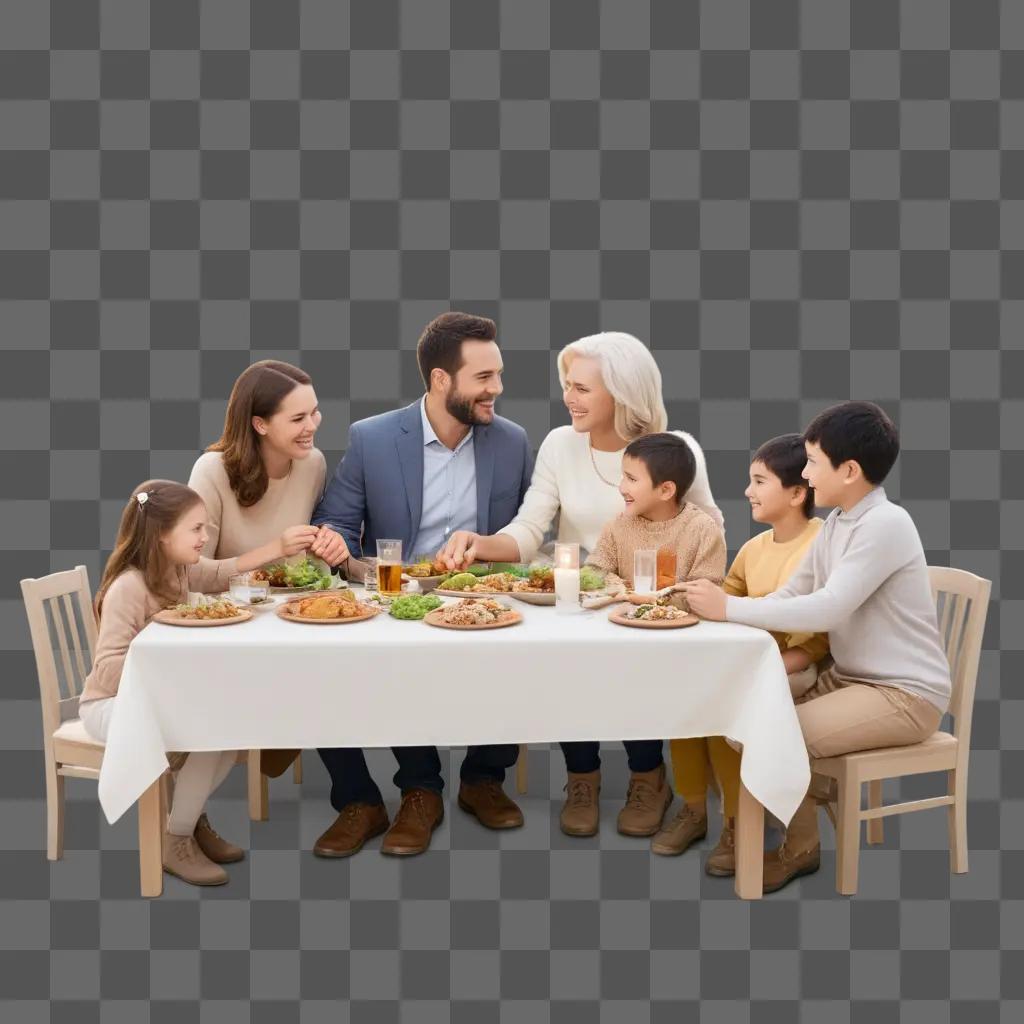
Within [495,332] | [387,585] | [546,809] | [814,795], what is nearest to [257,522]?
[387,585]

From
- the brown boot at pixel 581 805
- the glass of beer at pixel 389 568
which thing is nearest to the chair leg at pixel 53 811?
the glass of beer at pixel 389 568

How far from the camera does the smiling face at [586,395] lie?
5.28m

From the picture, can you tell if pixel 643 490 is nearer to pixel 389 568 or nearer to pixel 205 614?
pixel 389 568

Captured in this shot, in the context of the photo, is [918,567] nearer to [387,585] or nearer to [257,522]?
[387,585]

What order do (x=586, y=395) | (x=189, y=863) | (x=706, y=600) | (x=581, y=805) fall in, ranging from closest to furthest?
(x=706, y=600) < (x=189, y=863) < (x=581, y=805) < (x=586, y=395)

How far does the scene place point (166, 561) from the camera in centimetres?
445

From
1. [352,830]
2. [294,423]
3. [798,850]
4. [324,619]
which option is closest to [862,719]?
[798,850]

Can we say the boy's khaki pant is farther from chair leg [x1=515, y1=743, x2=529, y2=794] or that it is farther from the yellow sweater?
chair leg [x1=515, y1=743, x2=529, y2=794]

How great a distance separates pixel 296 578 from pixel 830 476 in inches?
76.8

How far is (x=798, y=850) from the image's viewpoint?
178 inches

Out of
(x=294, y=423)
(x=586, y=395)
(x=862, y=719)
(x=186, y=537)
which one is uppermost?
(x=586, y=395)

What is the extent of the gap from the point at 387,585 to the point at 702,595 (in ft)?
3.75

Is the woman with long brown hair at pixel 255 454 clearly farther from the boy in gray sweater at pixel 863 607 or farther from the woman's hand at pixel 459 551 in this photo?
the boy in gray sweater at pixel 863 607

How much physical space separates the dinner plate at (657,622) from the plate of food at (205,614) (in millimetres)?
1209
